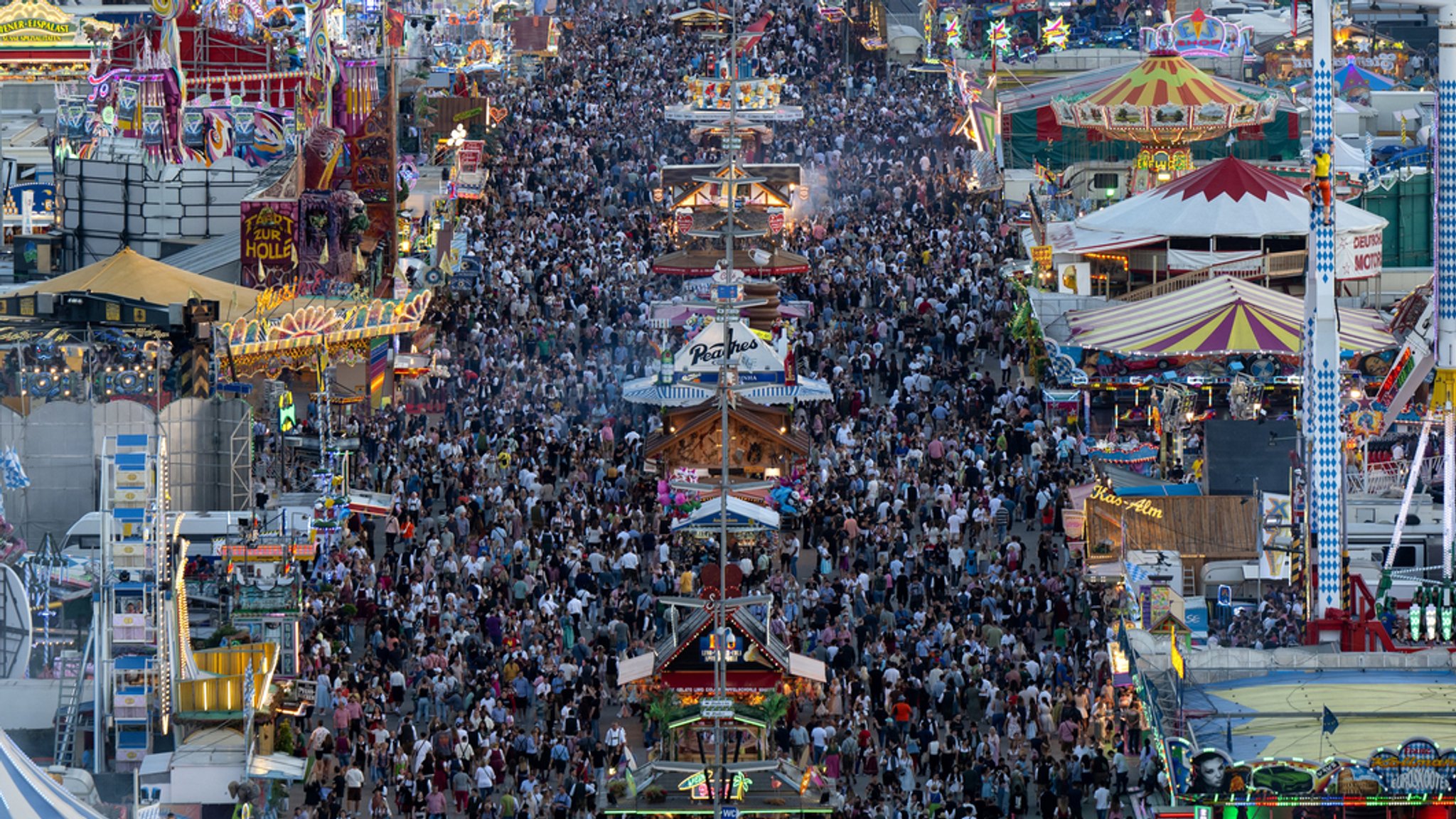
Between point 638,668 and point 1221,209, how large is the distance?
30352 millimetres

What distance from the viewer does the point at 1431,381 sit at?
44.3 m

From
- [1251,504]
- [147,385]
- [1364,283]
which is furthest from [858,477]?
[1364,283]

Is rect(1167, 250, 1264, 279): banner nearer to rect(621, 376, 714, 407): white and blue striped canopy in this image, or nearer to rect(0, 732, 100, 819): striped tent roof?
rect(621, 376, 714, 407): white and blue striped canopy

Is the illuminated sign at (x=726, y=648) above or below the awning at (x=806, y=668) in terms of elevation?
above

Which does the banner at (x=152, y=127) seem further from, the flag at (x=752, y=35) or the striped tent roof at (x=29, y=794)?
the striped tent roof at (x=29, y=794)

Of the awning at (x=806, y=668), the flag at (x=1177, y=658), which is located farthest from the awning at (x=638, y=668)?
the flag at (x=1177, y=658)

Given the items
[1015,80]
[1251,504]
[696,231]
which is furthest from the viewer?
[1015,80]

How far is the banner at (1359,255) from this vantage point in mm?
63438

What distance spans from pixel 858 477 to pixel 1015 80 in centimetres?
3793

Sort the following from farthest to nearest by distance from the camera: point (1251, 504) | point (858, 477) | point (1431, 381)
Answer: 1. point (858, 477)
2. point (1251, 504)
3. point (1431, 381)

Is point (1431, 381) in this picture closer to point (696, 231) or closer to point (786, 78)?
point (696, 231)

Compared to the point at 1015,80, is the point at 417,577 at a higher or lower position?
lower

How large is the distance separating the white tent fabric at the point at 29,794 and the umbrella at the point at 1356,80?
61.7 metres

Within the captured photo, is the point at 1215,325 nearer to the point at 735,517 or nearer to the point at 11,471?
the point at 735,517
